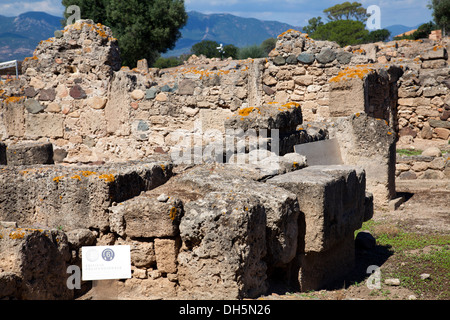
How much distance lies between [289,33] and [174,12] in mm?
27204

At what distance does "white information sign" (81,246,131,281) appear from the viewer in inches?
136

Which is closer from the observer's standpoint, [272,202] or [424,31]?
[272,202]

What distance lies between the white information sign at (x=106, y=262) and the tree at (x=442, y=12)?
40.8 metres

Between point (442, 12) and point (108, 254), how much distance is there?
4146 centimetres

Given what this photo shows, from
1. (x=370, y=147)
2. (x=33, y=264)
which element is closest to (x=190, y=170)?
(x=33, y=264)

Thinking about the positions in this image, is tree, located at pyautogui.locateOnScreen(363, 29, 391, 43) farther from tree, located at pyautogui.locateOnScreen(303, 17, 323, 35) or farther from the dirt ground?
the dirt ground

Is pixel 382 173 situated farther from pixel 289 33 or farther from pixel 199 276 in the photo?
pixel 199 276

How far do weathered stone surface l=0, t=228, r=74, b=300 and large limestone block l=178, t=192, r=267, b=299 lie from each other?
0.80 m

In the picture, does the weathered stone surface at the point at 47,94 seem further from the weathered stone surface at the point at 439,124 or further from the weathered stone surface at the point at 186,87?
the weathered stone surface at the point at 439,124

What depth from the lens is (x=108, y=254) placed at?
3.50m

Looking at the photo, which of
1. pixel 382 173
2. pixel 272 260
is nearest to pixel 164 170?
pixel 272 260

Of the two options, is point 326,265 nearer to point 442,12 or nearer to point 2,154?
point 2,154

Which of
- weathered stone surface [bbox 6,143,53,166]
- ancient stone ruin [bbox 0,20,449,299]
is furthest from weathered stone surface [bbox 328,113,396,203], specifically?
weathered stone surface [bbox 6,143,53,166]
